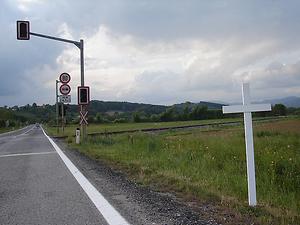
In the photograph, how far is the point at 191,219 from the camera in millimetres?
6453

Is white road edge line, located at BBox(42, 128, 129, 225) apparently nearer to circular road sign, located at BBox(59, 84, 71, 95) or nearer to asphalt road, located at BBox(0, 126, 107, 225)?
asphalt road, located at BBox(0, 126, 107, 225)

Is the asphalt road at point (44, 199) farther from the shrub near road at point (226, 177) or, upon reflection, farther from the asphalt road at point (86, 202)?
the shrub near road at point (226, 177)

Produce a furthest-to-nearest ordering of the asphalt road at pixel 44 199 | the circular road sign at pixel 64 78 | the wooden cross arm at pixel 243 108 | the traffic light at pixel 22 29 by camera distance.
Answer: the circular road sign at pixel 64 78, the traffic light at pixel 22 29, the wooden cross arm at pixel 243 108, the asphalt road at pixel 44 199

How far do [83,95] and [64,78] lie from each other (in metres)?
4.16

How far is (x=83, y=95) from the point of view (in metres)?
24.6

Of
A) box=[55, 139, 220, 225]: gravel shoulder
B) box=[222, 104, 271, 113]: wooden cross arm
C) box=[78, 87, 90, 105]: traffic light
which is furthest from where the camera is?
box=[78, 87, 90, 105]: traffic light

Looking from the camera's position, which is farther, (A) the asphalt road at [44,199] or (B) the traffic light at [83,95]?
(B) the traffic light at [83,95]

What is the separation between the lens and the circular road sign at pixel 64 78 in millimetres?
28031

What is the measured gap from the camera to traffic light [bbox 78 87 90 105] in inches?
964

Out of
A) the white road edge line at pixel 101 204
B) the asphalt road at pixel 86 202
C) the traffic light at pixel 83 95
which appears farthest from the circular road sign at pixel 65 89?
the white road edge line at pixel 101 204

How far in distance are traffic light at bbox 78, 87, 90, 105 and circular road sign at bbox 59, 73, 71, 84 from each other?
13.1 feet

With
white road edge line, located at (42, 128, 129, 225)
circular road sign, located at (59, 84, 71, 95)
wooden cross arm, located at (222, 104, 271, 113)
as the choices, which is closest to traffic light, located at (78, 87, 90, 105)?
circular road sign, located at (59, 84, 71, 95)

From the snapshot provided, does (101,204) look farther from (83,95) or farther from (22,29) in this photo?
(22,29)

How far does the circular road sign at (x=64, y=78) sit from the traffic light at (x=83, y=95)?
3.98 m
